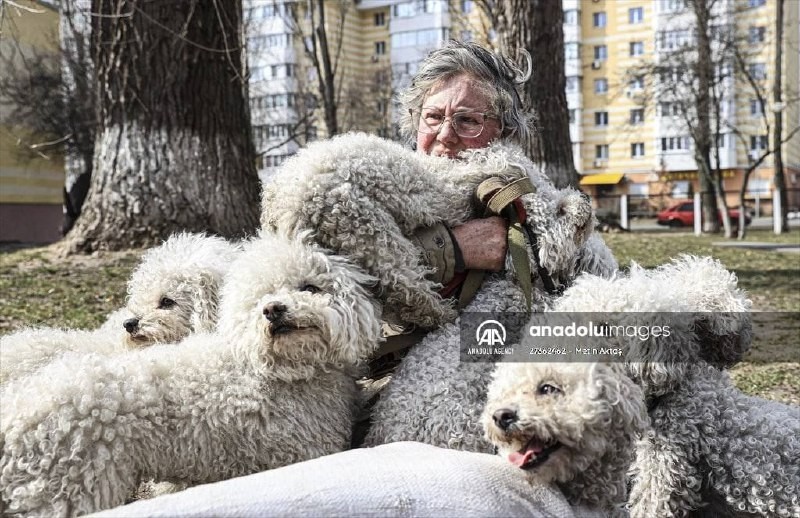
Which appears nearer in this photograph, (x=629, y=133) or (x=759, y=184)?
(x=759, y=184)

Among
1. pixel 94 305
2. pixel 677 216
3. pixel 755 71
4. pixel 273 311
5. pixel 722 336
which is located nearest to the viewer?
pixel 273 311

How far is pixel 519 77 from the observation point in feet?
11.4

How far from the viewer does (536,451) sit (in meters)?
2.05

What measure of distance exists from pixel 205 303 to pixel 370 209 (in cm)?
82

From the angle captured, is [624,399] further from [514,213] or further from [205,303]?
[205,303]

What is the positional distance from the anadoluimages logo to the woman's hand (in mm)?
→ 217

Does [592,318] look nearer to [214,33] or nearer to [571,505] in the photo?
[571,505]

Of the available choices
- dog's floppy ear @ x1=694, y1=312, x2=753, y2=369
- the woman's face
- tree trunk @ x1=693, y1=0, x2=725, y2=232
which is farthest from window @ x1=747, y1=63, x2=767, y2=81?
dog's floppy ear @ x1=694, y1=312, x2=753, y2=369

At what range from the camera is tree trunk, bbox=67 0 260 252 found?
23.0ft

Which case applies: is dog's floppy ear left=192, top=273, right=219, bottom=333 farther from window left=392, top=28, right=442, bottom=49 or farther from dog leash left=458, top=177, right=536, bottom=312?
window left=392, top=28, right=442, bottom=49

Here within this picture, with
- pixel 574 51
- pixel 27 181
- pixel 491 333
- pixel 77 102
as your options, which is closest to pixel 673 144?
pixel 574 51

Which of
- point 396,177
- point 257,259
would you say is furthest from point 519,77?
point 257,259

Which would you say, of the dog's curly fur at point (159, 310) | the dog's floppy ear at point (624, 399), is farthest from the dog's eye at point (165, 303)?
the dog's floppy ear at point (624, 399)

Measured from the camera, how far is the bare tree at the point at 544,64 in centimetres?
900
